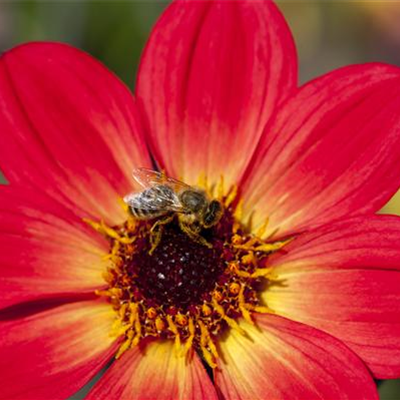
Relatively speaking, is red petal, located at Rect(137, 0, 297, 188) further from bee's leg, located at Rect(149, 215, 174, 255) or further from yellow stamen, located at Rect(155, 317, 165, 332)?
yellow stamen, located at Rect(155, 317, 165, 332)

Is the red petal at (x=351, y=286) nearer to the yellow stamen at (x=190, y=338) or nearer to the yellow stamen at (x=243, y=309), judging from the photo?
the yellow stamen at (x=243, y=309)

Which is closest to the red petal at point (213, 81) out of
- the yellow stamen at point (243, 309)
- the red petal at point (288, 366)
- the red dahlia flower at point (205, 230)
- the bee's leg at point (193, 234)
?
the red dahlia flower at point (205, 230)

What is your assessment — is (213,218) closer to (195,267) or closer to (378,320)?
(195,267)

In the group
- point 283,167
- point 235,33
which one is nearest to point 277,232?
point 283,167

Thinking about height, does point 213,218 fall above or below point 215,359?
above

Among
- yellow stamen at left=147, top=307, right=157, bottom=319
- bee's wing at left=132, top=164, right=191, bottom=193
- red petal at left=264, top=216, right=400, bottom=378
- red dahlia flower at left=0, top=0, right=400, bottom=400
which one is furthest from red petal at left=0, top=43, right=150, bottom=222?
red petal at left=264, top=216, right=400, bottom=378

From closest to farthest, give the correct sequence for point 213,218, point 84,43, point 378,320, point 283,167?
point 378,320
point 213,218
point 283,167
point 84,43
